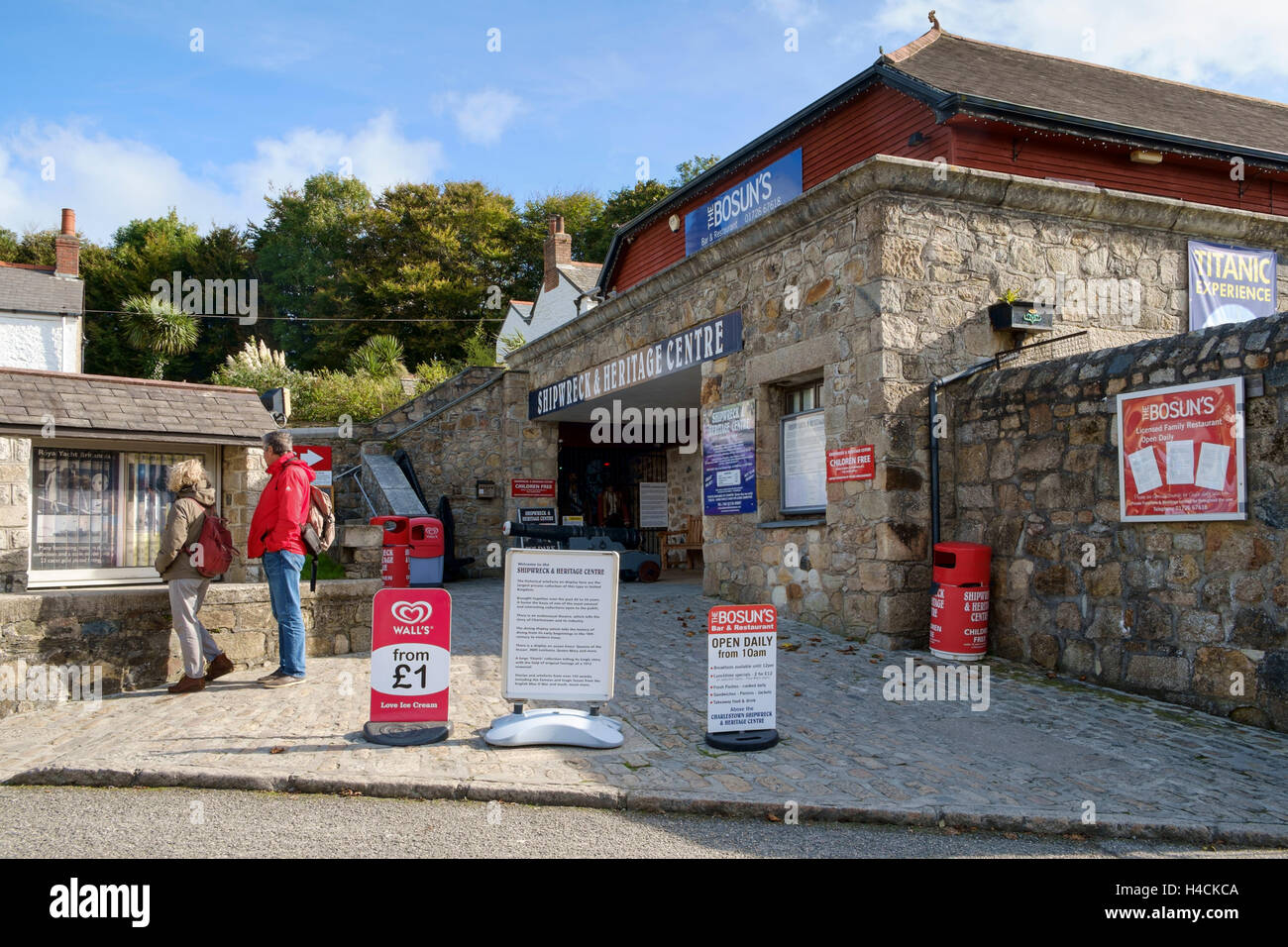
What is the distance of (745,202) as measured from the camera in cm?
1681

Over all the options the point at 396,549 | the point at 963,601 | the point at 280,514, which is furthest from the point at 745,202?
the point at 280,514

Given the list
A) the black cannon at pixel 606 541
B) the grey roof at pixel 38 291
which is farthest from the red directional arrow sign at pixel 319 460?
the grey roof at pixel 38 291

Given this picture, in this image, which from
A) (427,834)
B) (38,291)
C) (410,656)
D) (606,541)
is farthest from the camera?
(38,291)

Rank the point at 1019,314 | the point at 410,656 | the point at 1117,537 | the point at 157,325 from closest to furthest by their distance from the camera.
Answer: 1. the point at 410,656
2. the point at 1117,537
3. the point at 1019,314
4. the point at 157,325

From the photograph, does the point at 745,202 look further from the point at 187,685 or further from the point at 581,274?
the point at 581,274

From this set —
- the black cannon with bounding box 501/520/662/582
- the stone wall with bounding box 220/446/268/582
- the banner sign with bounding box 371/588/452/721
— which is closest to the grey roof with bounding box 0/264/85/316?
the black cannon with bounding box 501/520/662/582

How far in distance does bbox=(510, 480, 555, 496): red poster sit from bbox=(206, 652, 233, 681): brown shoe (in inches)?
421

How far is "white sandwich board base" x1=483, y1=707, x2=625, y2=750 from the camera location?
5562mm

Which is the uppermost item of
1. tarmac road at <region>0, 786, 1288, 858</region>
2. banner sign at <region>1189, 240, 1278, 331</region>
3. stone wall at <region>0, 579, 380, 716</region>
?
banner sign at <region>1189, 240, 1278, 331</region>

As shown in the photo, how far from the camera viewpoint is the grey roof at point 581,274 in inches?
1246

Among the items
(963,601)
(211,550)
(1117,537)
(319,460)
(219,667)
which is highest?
(319,460)

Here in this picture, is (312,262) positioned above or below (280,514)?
above

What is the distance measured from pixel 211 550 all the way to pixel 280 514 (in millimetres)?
555

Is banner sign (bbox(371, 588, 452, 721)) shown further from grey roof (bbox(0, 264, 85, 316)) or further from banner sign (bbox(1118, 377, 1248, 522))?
grey roof (bbox(0, 264, 85, 316))
